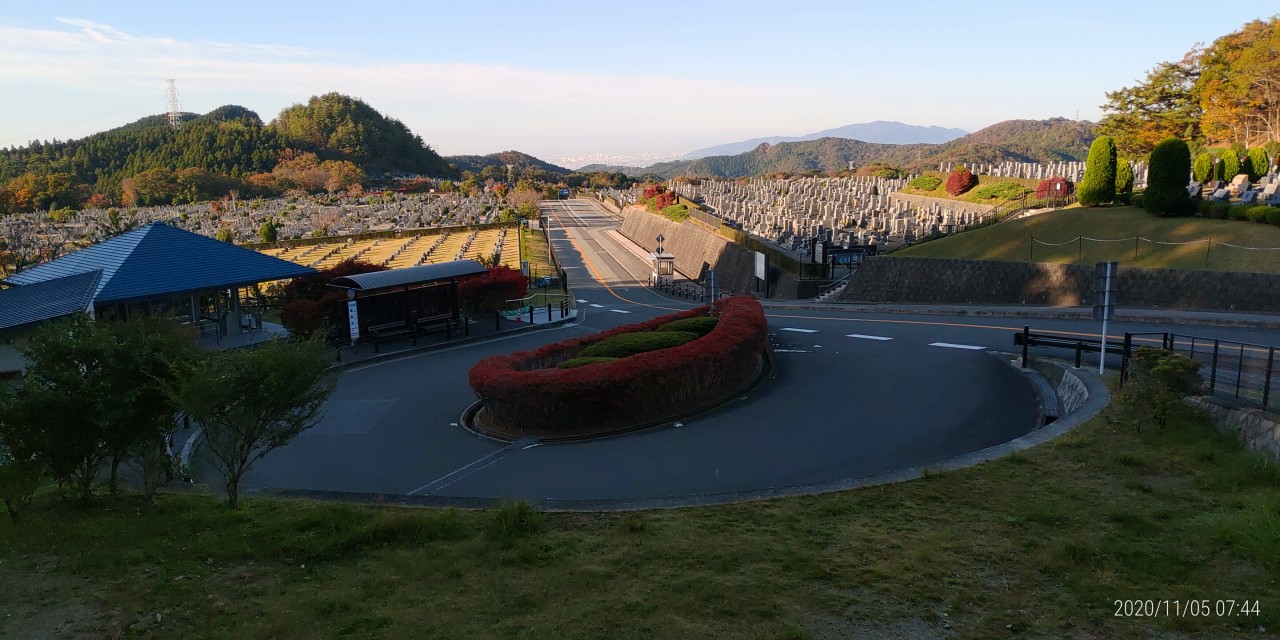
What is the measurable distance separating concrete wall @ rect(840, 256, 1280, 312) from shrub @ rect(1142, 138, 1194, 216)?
540 cm

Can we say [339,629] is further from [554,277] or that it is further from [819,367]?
[554,277]

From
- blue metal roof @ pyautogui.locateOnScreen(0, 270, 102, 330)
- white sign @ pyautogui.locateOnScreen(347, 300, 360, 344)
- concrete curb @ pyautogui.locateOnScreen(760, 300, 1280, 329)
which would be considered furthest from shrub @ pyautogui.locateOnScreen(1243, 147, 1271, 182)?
blue metal roof @ pyautogui.locateOnScreen(0, 270, 102, 330)

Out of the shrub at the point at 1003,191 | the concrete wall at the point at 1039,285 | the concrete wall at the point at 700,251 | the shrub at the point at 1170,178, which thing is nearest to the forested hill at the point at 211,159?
the concrete wall at the point at 700,251

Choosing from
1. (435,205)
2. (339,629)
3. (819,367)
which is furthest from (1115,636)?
(435,205)

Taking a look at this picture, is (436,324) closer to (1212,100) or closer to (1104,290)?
(1104,290)

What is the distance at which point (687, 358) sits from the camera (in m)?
13.7

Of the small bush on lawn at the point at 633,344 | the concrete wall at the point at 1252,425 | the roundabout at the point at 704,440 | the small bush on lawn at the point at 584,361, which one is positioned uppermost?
the concrete wall at the point at 1252,425

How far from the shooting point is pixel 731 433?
1228cm

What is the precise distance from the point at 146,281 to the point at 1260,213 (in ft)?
106

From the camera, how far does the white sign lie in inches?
795

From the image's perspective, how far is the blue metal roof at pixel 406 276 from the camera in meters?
20.2

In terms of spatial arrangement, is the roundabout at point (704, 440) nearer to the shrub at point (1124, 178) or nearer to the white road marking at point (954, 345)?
the white road marking at point (954, 345)

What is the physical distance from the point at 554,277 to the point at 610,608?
34425 millimetres

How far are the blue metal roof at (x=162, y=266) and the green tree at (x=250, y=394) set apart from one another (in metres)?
13.5
